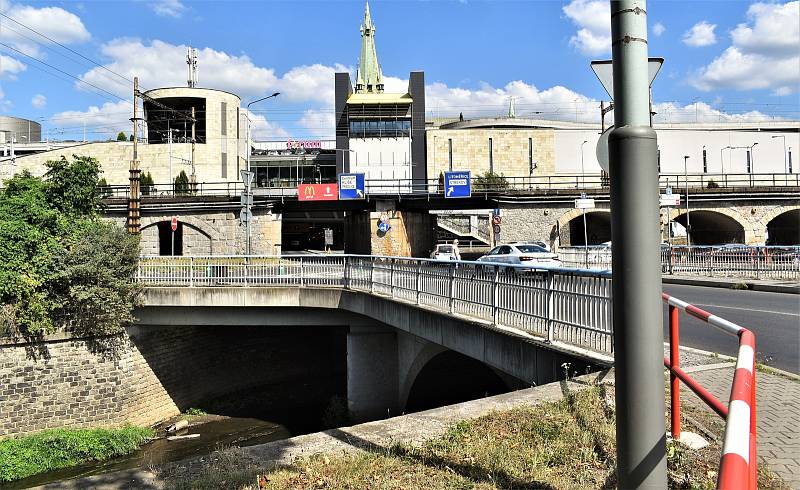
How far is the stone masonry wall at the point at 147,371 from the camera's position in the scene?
18672 mm

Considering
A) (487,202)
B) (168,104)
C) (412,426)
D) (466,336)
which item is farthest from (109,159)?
(412,426)

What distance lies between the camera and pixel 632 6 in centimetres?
253

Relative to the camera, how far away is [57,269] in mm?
19125

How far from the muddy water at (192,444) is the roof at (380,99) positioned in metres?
47.5

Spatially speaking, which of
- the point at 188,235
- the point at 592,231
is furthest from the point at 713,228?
the point at 188,235

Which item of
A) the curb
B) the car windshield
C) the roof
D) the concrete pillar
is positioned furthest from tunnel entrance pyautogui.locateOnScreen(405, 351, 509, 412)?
the roof

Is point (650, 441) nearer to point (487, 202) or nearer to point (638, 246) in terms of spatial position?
point (638, 246)

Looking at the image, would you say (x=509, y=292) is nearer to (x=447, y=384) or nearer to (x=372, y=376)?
(x=372, y=376)

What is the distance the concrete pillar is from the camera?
18328mm

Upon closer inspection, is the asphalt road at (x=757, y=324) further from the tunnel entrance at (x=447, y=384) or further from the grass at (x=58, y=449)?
the grass at (x=58, y=449)

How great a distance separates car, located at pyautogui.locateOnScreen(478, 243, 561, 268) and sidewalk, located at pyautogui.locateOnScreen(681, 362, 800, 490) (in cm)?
1451

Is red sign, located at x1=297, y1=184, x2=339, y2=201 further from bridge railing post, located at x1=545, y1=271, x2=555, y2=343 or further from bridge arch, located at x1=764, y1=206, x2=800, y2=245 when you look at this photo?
bridge arch, located at x1=764, y1=206, x2=800, y2=245

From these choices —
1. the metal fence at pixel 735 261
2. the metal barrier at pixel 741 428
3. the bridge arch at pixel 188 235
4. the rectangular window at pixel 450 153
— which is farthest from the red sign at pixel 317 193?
the metal barrier at pixel 741 428

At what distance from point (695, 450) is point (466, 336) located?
257 inches
